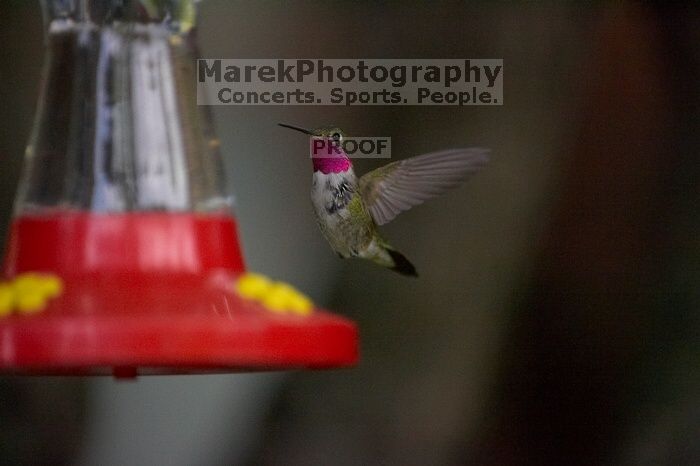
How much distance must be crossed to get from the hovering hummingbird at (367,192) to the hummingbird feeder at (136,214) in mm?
1022

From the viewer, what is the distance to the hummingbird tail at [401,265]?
116 inches

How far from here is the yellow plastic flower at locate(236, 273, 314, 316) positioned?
1.42 metres

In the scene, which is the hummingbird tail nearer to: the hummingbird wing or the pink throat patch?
the hummingbird wing

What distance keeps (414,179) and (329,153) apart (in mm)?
208

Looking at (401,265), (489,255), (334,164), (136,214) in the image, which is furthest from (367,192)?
(136,214)

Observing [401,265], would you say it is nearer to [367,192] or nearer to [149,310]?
[367,192]

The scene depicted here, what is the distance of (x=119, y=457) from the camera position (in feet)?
10.4

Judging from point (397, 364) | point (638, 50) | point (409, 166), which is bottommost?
point (397, 364)

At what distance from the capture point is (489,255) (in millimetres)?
3232

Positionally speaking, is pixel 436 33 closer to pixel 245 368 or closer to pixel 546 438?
pixel 546 438

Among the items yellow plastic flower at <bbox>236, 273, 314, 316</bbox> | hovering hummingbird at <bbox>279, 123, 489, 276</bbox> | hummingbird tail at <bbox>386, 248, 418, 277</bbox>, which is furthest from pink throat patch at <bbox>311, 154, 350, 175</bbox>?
yellow plastic flower at <bbox>236, 273, 314, 316</bbox>

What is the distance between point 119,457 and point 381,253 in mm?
877

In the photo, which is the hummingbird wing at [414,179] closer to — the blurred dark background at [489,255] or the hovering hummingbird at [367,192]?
the hovering hummingbird at [367,192]

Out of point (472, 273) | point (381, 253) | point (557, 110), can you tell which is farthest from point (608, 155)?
point (381, 253)
